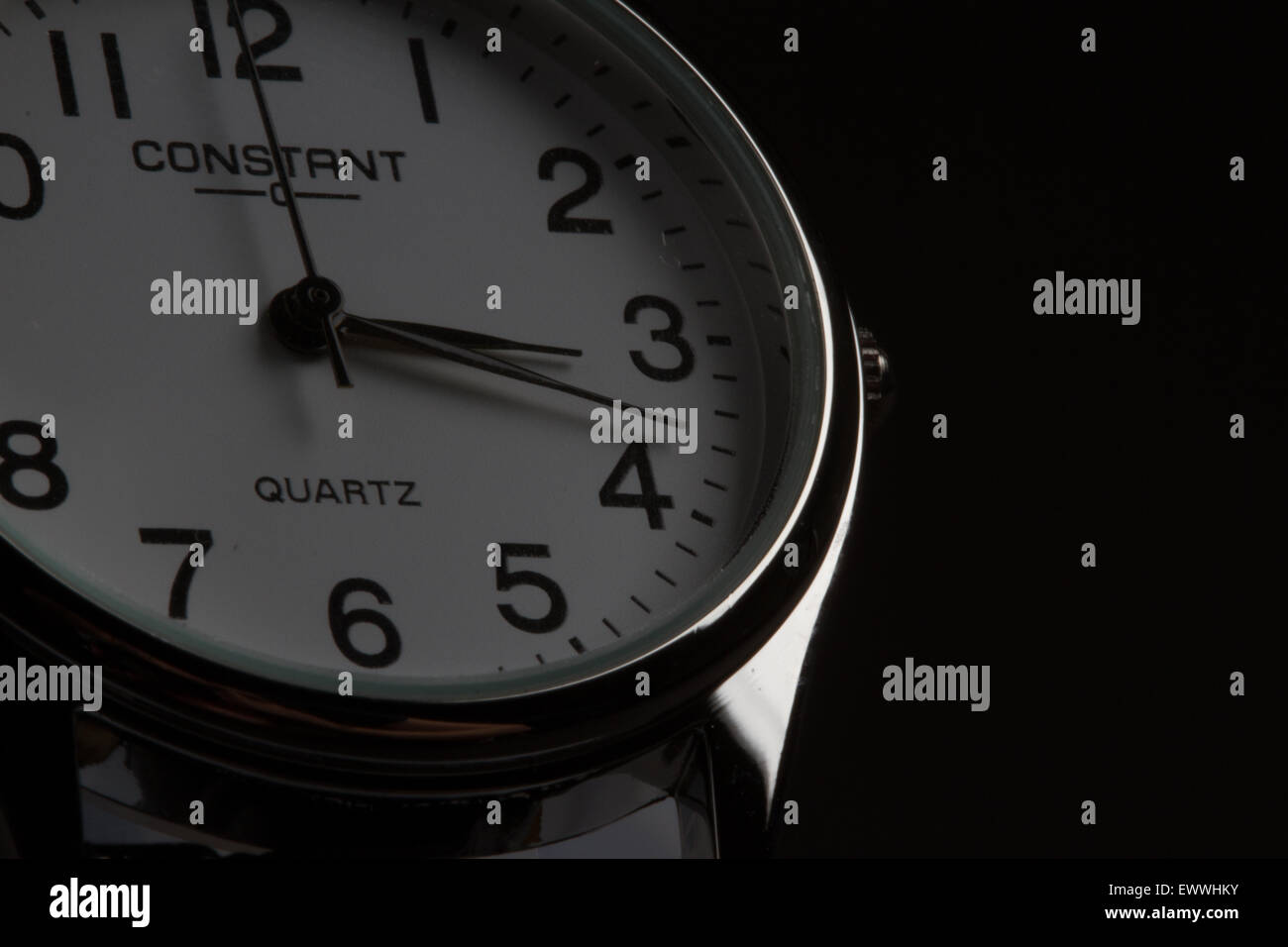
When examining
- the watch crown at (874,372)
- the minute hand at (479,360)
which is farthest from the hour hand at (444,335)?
the watch crown at (874,372)

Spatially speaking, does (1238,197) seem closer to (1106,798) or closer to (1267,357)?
(1267,357)

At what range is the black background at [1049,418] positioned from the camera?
1.20 m

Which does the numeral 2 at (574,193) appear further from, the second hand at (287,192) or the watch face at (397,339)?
the second hand at (287,192)

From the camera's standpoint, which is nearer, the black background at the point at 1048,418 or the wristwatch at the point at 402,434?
the wristwatch at the point at 402,434

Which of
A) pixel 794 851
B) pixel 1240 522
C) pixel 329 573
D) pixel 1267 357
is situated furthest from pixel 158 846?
pixel 1267 357

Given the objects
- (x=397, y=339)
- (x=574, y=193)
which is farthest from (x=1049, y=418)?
(x=397, y=339)

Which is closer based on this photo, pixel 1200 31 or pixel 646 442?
pixel 646 442

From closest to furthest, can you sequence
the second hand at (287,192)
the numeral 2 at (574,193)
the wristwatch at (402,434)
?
1. the wristwatch at (402,434)
2. the second hand at (287,192)
3. the numeral 2 at (574,193)

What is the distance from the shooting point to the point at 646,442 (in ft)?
2.89

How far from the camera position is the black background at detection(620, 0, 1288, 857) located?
1.20 metres

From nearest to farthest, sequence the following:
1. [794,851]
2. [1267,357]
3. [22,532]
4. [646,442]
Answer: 1. [22,532]
2. [646,442]
3. [794,851]
4. [1267,357]

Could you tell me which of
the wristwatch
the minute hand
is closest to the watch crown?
the wristwatch

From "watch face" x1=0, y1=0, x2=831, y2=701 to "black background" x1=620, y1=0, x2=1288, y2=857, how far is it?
0.23 metres
